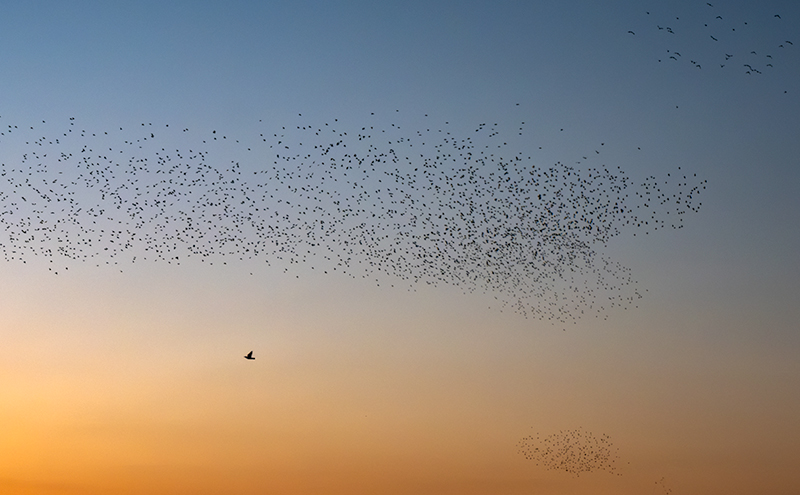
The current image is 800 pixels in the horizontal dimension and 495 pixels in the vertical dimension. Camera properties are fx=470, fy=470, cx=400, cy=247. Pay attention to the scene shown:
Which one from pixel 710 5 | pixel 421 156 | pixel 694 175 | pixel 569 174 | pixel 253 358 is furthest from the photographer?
pixel 253 358

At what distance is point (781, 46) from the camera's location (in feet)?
107

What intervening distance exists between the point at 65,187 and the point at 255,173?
13106 millimetres

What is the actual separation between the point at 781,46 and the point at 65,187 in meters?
51.1

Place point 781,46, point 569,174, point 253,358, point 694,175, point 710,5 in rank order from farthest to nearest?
1. point 253,358
2. point 569,174
3. point 694,175
4. point 781,46
5. point 710,5

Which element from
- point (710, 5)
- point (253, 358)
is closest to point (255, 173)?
point (253, 358)

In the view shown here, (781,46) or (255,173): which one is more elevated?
(781,46)

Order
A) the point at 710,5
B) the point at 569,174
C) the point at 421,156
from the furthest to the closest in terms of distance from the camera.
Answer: the point at 569,174, the point at 421,156, the point at 710,5

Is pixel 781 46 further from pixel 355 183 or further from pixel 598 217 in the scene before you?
pixel 355 183

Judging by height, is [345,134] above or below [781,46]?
below

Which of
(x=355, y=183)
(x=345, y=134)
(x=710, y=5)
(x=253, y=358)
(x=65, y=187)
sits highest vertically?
(x=710, y=5)

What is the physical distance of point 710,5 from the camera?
29.7m

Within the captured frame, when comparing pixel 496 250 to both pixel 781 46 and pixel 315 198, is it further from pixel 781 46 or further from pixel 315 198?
pixel 781 46

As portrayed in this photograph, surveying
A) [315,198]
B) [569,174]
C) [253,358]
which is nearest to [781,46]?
[569,174]

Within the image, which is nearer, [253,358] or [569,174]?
[569,174]
